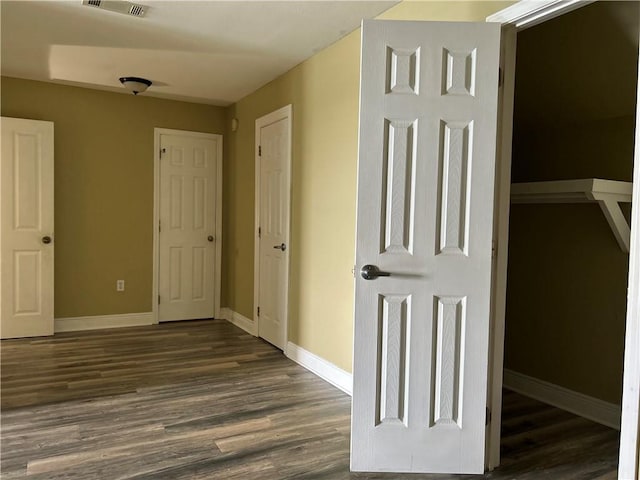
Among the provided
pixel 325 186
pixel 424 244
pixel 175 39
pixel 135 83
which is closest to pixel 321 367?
pixel 325 186

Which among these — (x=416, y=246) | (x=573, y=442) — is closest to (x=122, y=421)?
(x=416, y=246)

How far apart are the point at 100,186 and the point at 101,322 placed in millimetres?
1399

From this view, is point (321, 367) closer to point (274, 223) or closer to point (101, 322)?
point (274, 223)

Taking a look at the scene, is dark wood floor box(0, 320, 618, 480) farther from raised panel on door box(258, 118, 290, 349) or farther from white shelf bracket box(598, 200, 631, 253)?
white shelf bracket box(598, 200, 631, 253)

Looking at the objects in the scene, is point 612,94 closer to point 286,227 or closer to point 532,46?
point 532,46

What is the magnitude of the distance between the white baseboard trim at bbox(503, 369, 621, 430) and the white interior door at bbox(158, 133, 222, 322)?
3408 mm

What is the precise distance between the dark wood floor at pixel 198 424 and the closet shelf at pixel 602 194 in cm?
116

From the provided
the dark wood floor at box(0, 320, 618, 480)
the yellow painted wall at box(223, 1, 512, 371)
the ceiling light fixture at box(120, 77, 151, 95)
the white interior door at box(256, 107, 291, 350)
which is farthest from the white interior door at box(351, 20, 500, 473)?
the ceiling light fixture at box(120, 77, 151, 95)

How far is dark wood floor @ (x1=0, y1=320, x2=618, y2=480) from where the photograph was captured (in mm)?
2350

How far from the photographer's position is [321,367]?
3.73 metres

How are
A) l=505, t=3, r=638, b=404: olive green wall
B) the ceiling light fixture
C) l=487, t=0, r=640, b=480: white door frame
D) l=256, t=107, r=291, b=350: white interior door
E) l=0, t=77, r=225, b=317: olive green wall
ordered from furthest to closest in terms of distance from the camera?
l=0, t=77, r=225, b=317: olive green wall
the ceiling light fixture
l=256, t=107, r=291, b=350: white interior door
l=505, t=3, r=638, b=404: olive green wall
l=487, t=0, r=640, b=480: white door frame

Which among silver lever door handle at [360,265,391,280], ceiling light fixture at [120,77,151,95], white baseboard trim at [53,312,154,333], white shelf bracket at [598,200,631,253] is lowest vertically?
white baseboard trim at [53,312,154,333]

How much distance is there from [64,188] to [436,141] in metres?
4.08

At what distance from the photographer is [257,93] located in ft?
16.0
